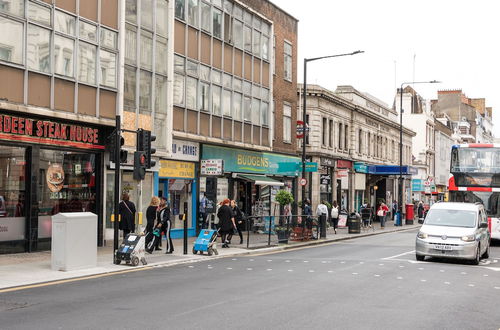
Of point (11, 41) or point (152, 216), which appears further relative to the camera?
point (152, 216)

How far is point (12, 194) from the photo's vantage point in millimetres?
19078

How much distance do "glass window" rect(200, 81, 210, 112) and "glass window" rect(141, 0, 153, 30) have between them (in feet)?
14.5

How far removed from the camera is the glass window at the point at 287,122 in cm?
3822

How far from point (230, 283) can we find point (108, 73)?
36.0 feet

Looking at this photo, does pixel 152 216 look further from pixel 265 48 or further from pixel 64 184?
pixel 265 48

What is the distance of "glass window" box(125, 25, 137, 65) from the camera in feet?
76.6

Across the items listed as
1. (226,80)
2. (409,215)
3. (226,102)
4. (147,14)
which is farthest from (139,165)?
(409,215)

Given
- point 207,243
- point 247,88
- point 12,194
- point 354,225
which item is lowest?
point 354,225

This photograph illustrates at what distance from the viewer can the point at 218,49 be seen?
2973 centimetres

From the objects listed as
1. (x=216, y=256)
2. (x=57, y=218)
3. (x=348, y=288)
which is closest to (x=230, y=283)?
(x=348, y=288)

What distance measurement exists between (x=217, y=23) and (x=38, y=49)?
1212 centimetres

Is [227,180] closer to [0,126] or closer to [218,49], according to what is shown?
[218,49]

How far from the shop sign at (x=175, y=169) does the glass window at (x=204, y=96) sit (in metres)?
2.52

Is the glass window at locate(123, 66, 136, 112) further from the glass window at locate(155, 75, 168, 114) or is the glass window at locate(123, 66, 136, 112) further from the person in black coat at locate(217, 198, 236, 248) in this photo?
the person in black coat at locate(217, 198, 236, 248)
